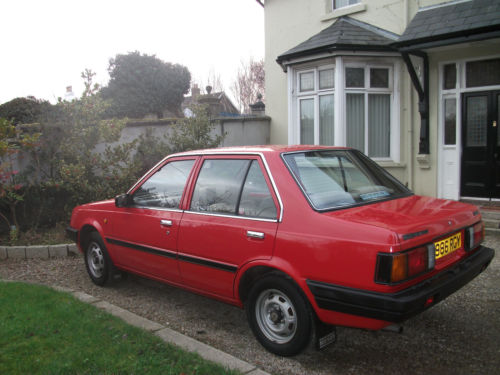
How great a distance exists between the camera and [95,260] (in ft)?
18.4

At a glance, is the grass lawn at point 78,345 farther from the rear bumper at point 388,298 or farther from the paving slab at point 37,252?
the paving slab at point 37,252

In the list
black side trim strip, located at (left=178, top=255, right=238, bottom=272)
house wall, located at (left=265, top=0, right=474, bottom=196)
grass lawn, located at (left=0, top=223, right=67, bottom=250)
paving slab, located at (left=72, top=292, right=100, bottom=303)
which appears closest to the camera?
black side trim strip, located at (left=178, top=255, right=238, bottom=272)

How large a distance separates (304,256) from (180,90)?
851 inches

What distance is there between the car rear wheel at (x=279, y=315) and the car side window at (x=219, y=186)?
0.76 metres

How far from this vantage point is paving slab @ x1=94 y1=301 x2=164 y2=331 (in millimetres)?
4039

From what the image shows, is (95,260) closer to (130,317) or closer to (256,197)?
(130,317)

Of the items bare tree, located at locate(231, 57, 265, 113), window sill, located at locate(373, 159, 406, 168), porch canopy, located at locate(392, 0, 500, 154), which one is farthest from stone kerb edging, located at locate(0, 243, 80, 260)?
bare tree, located at locate(231, 57, 265, 113)

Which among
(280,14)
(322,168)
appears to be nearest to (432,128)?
(280,14)

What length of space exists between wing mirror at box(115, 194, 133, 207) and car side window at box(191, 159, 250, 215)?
103 cm

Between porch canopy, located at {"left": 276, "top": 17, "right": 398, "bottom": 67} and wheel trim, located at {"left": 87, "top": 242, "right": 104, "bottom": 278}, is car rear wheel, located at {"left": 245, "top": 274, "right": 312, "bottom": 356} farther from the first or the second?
porch canopy, located at {"left": 276, "top": 17, "right": 398, "bottom": 67}

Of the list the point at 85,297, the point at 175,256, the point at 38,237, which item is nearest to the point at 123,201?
the point at 175,256

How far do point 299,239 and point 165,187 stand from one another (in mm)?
1934

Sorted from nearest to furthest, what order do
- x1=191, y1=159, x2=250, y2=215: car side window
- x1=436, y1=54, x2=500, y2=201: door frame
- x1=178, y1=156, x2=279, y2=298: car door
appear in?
x1=178, y1=156, x2=279, y2=298: car door, x1=191, y1=159, x2=250, y2=215: car side window, x1=436, y1=54, x2=500, y2=201: door frame

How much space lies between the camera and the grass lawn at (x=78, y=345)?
10.7ft
